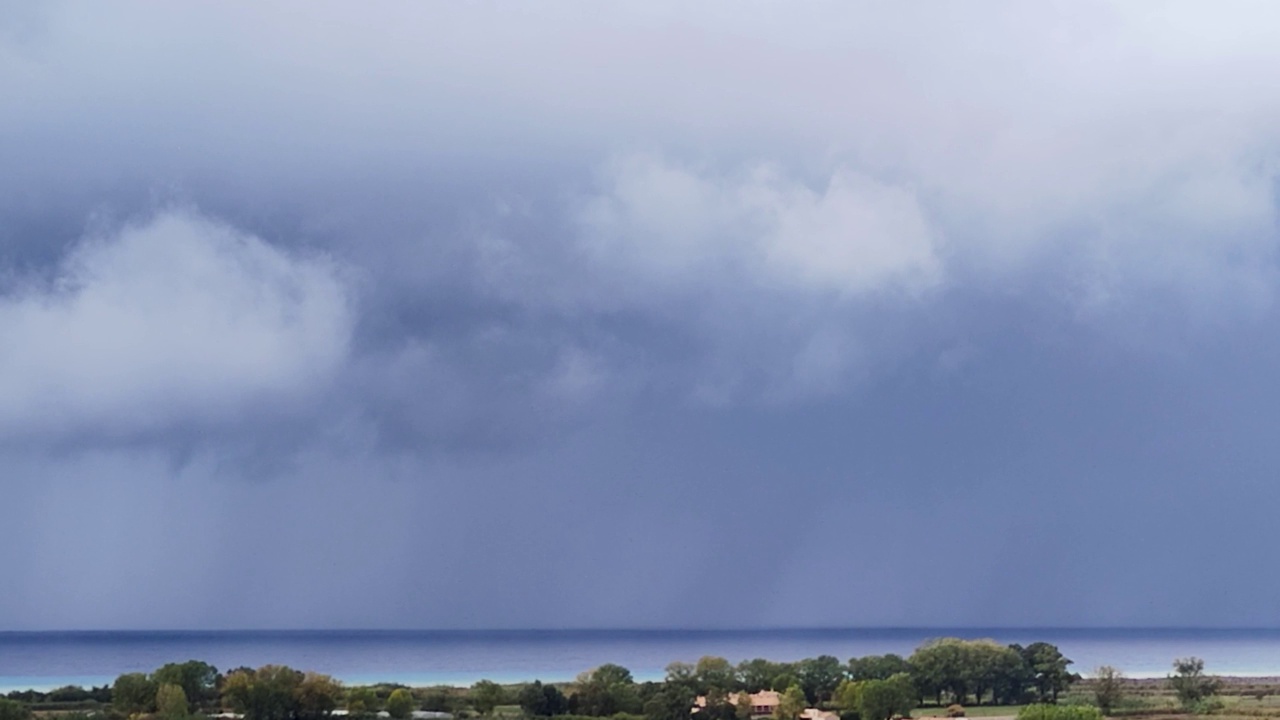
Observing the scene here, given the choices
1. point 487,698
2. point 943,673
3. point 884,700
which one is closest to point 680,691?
point 884,700

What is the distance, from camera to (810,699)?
2424 inches

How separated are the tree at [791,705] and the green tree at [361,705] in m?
16.3

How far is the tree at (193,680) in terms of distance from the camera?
5722 centimetres

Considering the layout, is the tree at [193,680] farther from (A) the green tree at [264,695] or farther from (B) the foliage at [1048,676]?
(B) the foliage at [1048,676]

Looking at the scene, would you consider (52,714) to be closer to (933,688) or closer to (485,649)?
(933,688)

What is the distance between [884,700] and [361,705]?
21284 mm

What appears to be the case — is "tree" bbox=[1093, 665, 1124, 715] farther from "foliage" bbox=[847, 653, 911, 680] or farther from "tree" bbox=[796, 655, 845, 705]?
"tree" bbox=[796, 655, 845, 705]

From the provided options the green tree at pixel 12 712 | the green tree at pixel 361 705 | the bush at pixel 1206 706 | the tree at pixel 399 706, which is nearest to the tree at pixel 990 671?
the bush at pixel 1206 706

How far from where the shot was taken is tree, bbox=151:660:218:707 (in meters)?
57.2

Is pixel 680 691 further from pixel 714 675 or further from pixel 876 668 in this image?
pixel 876 668

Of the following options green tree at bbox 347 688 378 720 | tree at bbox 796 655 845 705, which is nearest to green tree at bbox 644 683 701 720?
tree at bbox 796 655 845 705

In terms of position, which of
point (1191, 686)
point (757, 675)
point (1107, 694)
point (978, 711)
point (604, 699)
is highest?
point (757, 675)

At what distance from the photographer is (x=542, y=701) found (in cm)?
5869

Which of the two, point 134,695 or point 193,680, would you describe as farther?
point 193,680
